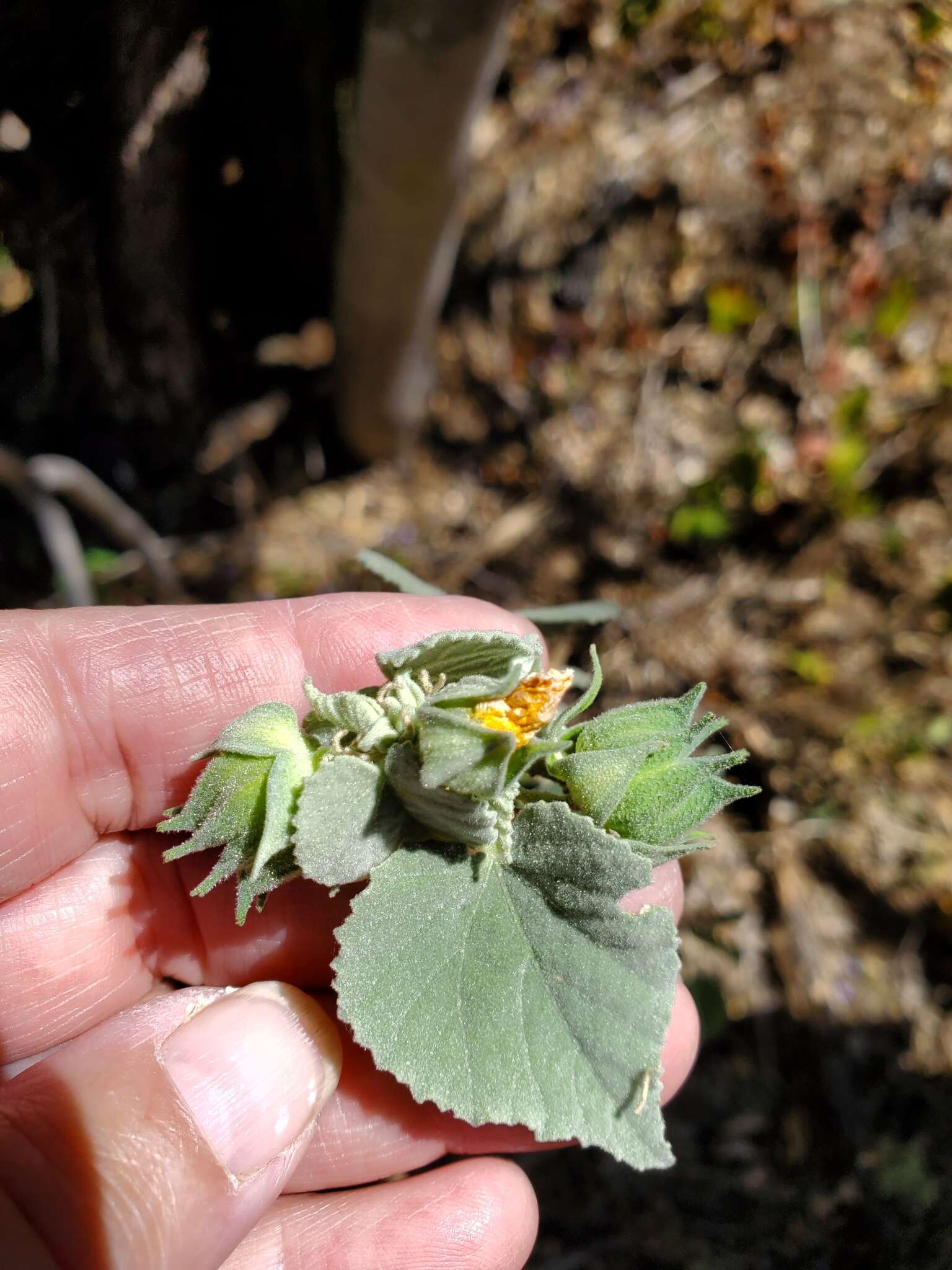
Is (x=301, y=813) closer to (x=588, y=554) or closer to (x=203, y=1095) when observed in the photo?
(x=203, y=1095)

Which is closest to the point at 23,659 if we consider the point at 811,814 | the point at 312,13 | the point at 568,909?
the point at 568,909

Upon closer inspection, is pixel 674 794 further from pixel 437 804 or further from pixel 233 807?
pixel 233 807

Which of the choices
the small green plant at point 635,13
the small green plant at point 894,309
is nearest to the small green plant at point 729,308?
the small green plant at point 894,309

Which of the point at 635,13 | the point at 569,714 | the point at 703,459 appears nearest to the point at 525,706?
the point at 569,714

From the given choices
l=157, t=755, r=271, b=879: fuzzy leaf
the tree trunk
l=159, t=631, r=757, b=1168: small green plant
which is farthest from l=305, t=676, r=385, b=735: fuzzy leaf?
the tree trunk

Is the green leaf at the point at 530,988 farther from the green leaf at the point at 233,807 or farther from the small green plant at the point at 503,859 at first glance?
the green leaf at the point at 233,807

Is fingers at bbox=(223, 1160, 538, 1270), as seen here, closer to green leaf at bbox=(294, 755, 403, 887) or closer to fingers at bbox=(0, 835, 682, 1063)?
fingers at bbox=(0, 835, 682, 1063)
